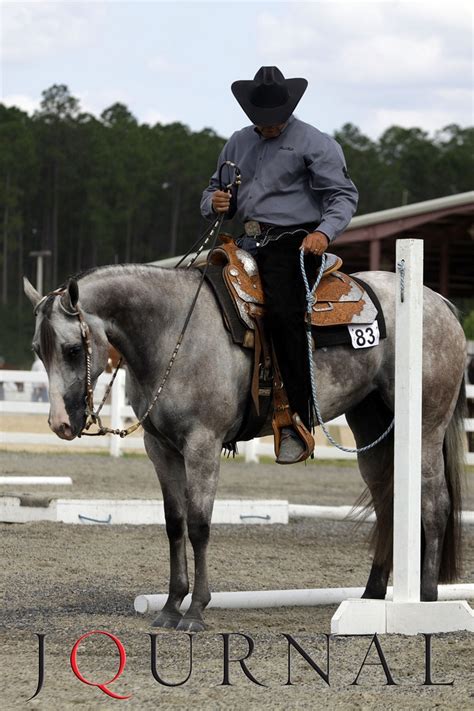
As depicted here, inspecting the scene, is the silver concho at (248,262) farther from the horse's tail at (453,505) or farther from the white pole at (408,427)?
the horse's tail at (453,505)

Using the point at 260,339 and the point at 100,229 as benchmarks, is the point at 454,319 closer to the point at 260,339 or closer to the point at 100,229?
the point at 260,339

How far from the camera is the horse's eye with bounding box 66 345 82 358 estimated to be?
5.31 meters

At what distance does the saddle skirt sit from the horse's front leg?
0.64 meters

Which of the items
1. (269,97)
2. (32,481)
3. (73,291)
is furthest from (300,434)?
(32,481)

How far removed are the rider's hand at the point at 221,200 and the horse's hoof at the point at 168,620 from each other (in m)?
1.98

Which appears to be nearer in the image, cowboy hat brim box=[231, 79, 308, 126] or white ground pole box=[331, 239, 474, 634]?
white ground pole box=[331, 239, 474, 634]

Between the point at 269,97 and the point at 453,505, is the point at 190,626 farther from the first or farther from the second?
the point at 269,97

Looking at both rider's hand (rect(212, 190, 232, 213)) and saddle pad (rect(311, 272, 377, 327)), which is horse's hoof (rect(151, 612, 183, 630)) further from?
rider's hand (rect(212, 190, 232, 213))

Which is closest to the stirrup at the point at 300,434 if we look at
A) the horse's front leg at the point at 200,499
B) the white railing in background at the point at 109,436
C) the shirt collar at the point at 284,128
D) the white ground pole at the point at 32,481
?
the horse's front leg at the point at 200,499

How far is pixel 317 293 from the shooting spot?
5930 mm

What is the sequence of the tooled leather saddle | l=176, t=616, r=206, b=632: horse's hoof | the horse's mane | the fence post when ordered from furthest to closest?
the fence post < the tooled leather saddle < the horse's mane < l=176, t=616, r=206, b=632: horse's hoof

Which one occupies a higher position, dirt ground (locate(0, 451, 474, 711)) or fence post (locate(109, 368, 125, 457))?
dirt ground (locate(0, 451, 474, 711))

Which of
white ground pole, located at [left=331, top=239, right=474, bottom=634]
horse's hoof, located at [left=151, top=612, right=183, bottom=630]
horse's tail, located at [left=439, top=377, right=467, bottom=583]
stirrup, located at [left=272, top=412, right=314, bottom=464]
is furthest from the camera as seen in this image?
horse's tail, located at [left=439, top=377, right=467, bottom=583]

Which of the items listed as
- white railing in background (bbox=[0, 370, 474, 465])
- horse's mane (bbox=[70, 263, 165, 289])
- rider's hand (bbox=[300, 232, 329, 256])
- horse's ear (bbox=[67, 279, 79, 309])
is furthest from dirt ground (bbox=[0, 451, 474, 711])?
white railing in background (bbox=[0, 370, 474, 465])
